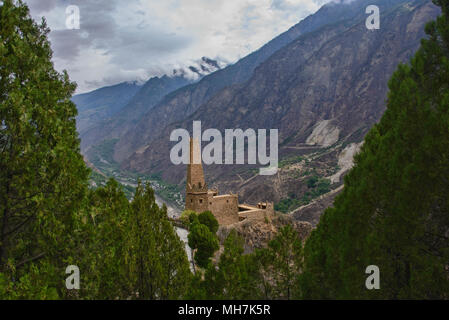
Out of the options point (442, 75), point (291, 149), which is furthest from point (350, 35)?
point (442, 75)

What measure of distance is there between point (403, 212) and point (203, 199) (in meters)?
25.3

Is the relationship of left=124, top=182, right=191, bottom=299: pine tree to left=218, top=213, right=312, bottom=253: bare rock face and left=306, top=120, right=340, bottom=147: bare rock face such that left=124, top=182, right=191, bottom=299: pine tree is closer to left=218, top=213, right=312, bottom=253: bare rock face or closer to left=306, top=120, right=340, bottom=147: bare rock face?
left=218, top=213, right=312, bottom=253: bare rock face

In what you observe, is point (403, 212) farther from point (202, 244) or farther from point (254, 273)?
point (202, 244)

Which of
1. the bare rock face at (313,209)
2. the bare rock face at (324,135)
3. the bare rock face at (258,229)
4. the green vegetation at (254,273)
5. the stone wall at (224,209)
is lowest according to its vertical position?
the green vegetation at (254,273)

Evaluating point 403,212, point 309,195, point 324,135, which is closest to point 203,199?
point 403,212

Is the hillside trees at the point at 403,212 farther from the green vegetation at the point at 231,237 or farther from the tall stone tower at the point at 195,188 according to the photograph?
the tall stone tower at the point at 195,188

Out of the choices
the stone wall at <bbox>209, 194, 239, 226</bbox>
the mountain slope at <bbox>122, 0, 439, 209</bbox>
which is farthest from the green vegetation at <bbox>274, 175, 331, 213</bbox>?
the stone wall at <bbox>209, 194, 239, 226</bbox>

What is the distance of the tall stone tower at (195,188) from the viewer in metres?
30.5

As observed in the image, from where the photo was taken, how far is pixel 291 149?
3939 inches

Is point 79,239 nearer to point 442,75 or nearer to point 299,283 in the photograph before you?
point 299,283

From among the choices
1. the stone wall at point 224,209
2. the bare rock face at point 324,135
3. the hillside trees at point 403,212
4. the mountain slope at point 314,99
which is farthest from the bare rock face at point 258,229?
the bare rock face at point 324,135

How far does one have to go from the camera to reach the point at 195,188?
1203 inches

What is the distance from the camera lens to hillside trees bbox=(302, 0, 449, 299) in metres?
6.00
